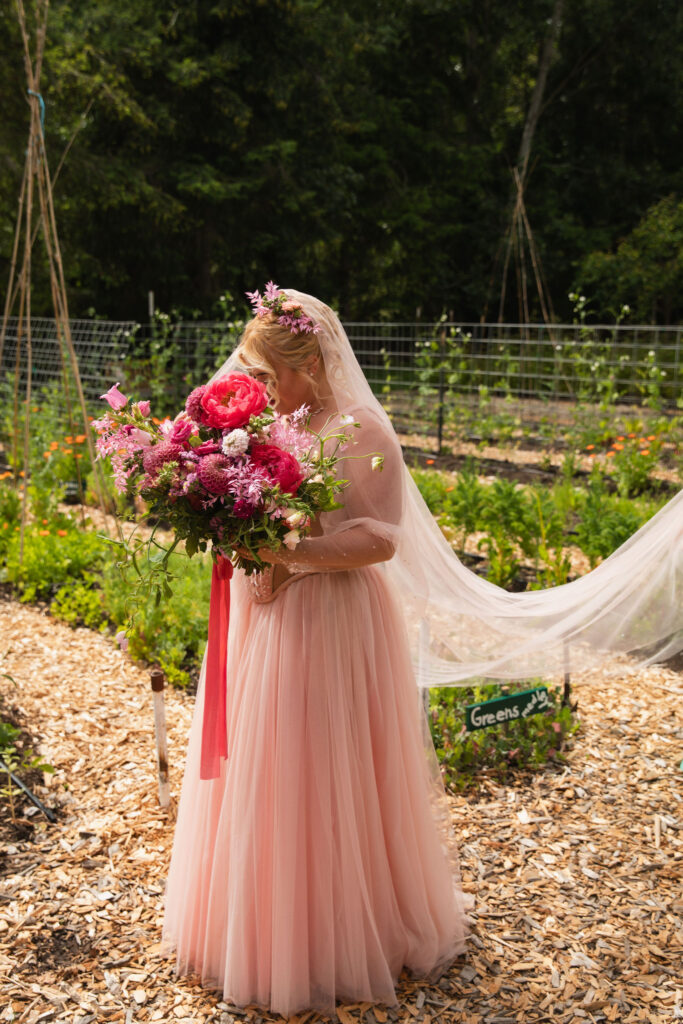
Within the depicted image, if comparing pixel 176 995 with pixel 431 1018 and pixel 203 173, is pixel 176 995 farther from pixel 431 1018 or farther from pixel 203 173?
pixel 203 173

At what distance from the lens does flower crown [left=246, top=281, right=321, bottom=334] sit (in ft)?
6.84

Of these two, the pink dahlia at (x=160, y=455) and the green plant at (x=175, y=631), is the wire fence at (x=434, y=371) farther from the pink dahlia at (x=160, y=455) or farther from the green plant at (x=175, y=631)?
the pink dahlia at (x=160, y=455)

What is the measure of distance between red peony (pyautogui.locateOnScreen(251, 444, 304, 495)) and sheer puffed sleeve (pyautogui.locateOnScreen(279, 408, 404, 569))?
21cm

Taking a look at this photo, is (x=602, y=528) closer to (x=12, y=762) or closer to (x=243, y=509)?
(x=12, y=762)

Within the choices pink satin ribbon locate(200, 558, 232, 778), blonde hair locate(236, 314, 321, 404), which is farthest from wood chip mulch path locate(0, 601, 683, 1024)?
blonde hair locate(236, 314, 321, 404)

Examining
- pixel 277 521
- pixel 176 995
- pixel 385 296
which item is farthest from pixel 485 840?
pixel 385 296

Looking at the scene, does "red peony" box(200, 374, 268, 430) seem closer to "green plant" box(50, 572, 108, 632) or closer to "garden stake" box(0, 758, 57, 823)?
"garden stake" box(0, 758, 57, 823)

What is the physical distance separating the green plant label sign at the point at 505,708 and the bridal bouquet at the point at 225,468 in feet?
4.03

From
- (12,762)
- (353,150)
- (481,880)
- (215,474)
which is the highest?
(353,150)

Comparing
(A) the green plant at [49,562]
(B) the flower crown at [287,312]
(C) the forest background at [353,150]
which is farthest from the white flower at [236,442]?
(C) the forest background at [353,150]

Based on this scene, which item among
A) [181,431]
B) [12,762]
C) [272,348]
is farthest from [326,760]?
[12,762]

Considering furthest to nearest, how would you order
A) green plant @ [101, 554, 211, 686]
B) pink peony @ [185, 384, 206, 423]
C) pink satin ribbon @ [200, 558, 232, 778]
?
green plant @ [101, 554, 211, 686], pink satin ribbon @ [200, 558, 232, 778], pink peony @ [185, 384, 206, 423]

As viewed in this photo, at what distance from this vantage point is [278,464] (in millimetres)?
1841

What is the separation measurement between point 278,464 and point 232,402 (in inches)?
Result: 6.8
